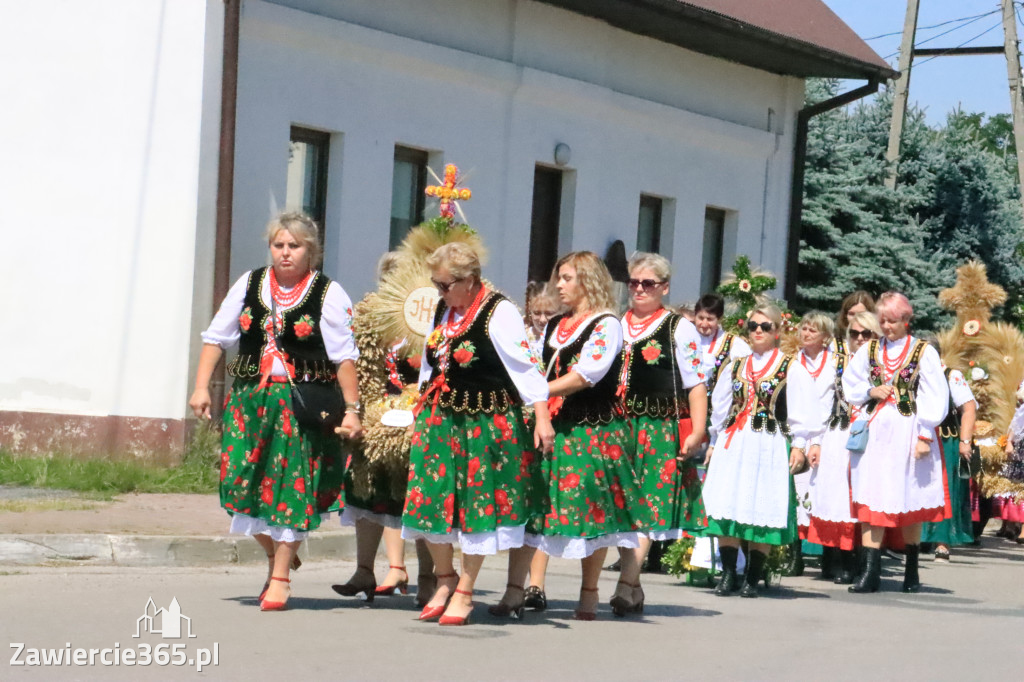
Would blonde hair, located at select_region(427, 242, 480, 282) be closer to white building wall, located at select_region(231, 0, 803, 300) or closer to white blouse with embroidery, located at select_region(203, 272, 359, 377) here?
white blouse with embroidery, located at select_region(203, 272, 359, 377)

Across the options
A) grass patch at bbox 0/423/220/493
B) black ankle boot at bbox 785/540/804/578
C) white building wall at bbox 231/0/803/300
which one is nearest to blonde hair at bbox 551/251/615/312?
black ankle boot at bbox 785/540/804/578

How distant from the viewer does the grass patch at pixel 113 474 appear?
1272cm

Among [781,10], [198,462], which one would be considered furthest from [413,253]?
[781,10]

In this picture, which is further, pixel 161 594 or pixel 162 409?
pixel 162 409

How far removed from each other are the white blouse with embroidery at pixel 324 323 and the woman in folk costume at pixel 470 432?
0.47 metres

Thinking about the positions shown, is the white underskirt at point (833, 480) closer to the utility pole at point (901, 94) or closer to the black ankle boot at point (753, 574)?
the black ankle boot at point (753, 574)

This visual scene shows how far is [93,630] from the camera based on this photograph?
24.0 ft

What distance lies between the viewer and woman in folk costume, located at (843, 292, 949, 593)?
11.2m

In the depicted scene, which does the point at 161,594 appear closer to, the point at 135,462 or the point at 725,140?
the point at 135,462

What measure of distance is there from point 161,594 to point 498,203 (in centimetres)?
955

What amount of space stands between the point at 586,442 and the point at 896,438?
3.51 meters

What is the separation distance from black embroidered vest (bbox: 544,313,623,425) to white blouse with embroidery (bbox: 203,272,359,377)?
3.41ft

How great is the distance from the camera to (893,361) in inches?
451
